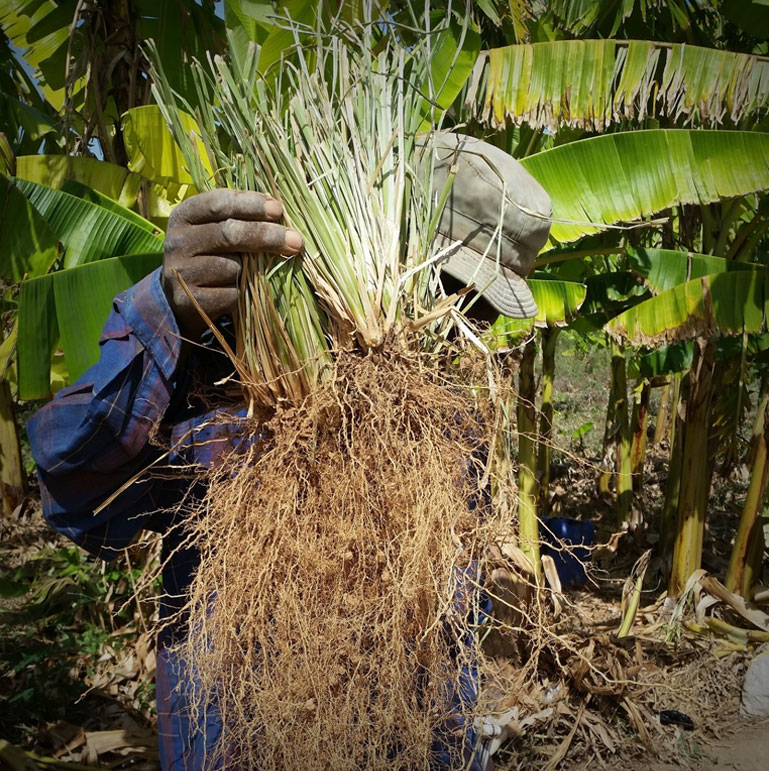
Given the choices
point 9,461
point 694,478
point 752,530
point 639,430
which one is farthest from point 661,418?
point 9,461

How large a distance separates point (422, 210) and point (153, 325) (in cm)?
41

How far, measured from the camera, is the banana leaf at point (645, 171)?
2.38m

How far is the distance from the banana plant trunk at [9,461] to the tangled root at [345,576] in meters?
4.64

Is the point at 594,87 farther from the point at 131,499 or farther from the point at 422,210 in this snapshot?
the point at 131,499

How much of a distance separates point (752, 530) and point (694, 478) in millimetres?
361

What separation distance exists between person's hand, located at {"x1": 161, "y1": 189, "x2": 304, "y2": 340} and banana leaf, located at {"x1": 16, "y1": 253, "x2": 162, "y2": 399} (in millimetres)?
890

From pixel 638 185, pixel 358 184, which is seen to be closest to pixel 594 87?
pixel 638 185

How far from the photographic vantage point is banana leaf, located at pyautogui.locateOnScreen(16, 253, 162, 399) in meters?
1.69

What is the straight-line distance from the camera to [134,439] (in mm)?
961

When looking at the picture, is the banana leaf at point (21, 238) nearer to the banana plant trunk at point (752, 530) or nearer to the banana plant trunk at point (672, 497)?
the banana plant trunk at point (752, 530)

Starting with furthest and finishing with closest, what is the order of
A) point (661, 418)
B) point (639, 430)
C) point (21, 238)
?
point (661, 418) < point (639, 430) < point (21, 238)

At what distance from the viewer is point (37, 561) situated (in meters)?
3.65

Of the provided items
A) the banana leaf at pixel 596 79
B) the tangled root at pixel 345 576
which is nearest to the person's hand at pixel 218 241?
the tangled root at pixel 345 576

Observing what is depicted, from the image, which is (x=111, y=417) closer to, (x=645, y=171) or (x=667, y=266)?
(x=645, y=171)
